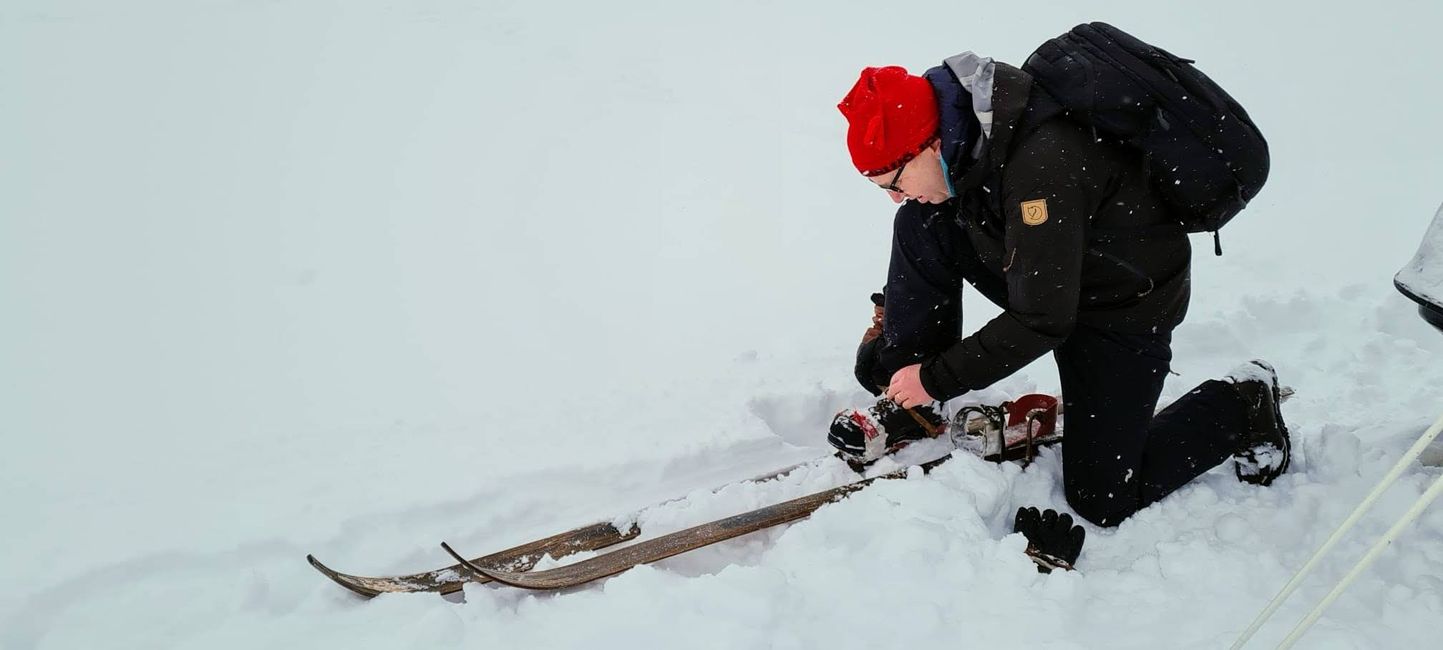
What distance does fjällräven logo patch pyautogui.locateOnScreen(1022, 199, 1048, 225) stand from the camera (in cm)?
226

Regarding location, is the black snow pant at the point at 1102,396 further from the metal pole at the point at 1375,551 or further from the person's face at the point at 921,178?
the metal pole at the point at 1375,551

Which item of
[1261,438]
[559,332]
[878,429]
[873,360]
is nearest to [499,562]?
[878,429]

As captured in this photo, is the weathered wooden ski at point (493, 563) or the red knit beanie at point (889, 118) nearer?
the red knit beanie at point (889, 118)

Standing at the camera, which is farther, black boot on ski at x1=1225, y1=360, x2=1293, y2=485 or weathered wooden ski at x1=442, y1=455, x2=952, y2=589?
black boot on ski at x1=1225, y1=360, x2=1293, y2=485

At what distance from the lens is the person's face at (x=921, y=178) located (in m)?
2.33

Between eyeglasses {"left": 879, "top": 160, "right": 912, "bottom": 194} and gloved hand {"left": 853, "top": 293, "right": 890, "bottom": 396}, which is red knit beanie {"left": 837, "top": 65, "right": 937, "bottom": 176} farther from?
gloved hand {"left": 853, "top": 293, "right": 890, "bottom": 396}

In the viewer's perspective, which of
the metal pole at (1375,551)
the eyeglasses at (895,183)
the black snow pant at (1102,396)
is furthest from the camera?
the black snow pant at (1102,396)

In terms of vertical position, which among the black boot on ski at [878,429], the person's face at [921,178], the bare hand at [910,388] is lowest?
the black boot on ski at [878,429]

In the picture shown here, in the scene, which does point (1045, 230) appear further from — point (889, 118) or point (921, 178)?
point (889, 118)

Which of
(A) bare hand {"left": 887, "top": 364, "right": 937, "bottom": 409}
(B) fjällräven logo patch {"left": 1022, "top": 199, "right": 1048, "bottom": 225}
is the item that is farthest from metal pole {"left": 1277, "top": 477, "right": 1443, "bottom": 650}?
(A) bare hand {"left": 887, "top": 364, "right": 937, "bottom": 409}

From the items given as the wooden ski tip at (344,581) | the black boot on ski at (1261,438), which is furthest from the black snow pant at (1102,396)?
the wooden ski tip at (344,581)

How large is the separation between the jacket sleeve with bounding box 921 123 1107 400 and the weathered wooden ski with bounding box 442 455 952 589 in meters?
0.83

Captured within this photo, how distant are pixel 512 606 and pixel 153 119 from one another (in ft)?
17.7

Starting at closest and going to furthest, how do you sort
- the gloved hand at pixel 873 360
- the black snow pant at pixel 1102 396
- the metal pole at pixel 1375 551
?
the metal pole at pixel 1375 551 < the black snow pant at pixel 1102 396 < the gloved hand at pixel 873 360
